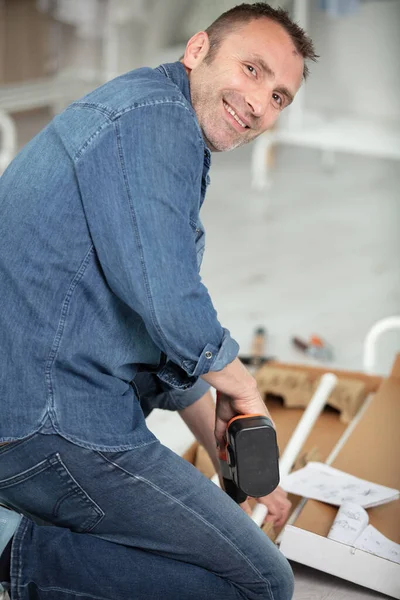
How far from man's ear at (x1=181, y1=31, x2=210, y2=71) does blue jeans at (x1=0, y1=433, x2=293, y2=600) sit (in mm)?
576

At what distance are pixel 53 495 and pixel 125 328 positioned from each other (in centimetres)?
26

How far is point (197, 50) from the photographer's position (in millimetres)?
1332

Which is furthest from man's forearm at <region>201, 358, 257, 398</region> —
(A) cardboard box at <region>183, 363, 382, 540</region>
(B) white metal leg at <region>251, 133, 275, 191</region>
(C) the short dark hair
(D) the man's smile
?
(B) white metal leg at <region>251, 133, 275, 191</region>

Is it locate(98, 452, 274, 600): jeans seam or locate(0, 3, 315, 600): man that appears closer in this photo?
locate(0, 3, 315, 600): man

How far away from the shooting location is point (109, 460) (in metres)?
1.27

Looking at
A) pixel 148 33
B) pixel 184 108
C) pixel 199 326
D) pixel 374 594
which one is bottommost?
pixel 374 594

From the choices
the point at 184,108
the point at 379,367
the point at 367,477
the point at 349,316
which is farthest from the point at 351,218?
the point at 184,108

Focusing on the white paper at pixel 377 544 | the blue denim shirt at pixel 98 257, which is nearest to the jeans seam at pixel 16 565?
the blue denim shirt at pixel 98 257

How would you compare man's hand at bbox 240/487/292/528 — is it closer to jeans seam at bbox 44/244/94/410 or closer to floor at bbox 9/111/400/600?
floor at bbox 9/111/400/600

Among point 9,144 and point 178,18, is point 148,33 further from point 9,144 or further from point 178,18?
point 9,144

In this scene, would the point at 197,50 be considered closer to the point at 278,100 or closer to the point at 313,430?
the point at 278,100

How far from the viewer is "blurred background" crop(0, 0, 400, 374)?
3.16 meters

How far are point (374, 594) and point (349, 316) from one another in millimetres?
1604

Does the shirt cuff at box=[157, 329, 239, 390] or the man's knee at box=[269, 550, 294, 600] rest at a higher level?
the shirt cuff at box=[157, 329, 239, 390]
